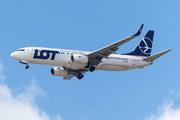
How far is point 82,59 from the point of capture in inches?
2445

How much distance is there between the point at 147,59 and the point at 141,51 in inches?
175

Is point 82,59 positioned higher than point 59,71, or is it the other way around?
point 82,59

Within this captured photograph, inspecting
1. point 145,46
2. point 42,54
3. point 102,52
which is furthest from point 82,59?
point 145,46

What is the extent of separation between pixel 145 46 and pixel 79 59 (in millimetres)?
Answer: 15192

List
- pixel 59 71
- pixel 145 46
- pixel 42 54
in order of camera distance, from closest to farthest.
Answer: pixel 42 54 < pixel 59 71 < pixel 145 46

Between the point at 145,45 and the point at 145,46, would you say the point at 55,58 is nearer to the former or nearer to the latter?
the point at 145,46

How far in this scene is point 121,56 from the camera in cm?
6638

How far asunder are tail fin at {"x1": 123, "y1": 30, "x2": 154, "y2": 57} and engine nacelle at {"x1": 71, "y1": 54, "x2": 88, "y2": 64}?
10.1 meters

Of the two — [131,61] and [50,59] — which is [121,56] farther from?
[50,59]

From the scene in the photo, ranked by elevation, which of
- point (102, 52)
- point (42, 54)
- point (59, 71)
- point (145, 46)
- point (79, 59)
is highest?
point (145, 46)

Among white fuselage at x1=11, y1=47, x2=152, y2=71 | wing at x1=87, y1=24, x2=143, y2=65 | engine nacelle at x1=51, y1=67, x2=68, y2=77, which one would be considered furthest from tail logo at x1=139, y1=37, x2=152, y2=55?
engine nacelle at x1=51, y1=67, x2=68, y2=77

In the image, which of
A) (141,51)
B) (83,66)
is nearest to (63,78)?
(83,66)

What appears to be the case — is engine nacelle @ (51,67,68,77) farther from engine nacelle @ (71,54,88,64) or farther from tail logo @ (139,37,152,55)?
tail logo @ (139,37,152,55)

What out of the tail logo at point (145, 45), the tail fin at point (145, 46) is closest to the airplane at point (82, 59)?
the tail fin at point (145, 46)
